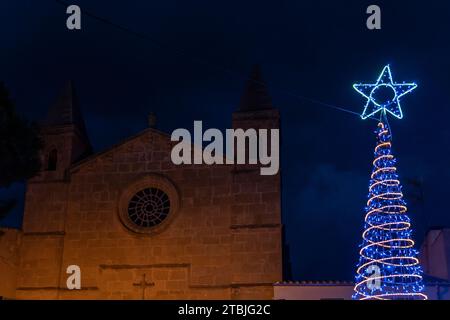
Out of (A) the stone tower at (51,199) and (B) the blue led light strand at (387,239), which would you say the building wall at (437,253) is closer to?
(B) the blue led light strand at (387,239)

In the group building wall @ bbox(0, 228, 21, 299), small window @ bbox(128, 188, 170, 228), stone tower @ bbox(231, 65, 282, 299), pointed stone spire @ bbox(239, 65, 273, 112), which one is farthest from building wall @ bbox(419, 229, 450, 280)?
building wall @ bbox(0, 228, 21, 299)

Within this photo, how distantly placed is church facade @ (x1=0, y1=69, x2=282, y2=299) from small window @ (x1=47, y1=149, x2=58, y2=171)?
3.1 inches

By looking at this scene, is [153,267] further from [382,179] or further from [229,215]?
[382,179]

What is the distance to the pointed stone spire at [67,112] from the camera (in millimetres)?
22500

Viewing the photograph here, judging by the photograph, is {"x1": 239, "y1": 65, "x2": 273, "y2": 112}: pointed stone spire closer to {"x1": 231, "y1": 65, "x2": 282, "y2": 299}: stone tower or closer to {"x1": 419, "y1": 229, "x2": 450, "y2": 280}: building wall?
{"x1": 231, "y1": 65, "x2": 282, "y2": 299}: stone tower

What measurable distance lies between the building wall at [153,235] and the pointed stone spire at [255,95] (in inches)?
87.4

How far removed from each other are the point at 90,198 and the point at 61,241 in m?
1.63

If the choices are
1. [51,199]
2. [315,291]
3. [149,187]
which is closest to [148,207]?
Result: [149,187]

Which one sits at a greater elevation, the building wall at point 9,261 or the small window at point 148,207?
the small window at point 148,207

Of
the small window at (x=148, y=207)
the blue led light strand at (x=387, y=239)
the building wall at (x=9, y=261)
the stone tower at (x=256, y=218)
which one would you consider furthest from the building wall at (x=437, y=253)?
the building wall at (x=9, y=261)

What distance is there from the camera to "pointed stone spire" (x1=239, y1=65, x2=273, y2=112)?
20906mm
